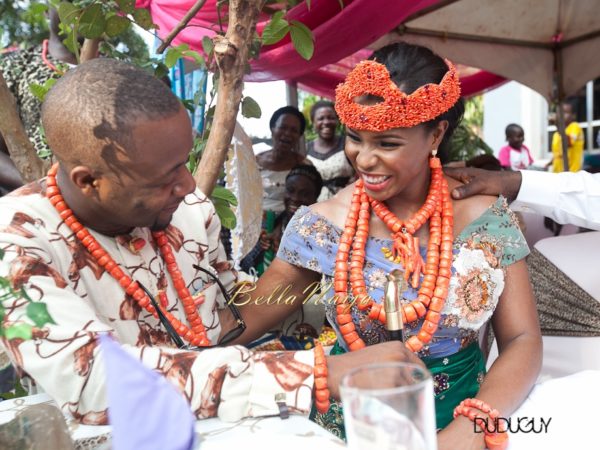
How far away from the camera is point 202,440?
0.98 meters

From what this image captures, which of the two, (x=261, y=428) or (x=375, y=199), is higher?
(x=375, y=199)

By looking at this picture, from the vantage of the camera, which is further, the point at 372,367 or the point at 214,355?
the point at 214,355

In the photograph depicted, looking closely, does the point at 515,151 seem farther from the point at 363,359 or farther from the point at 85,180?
the point at 85,180

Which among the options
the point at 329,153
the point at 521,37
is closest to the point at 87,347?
the point at 329,153

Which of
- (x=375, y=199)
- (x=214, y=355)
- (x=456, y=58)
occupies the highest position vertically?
(x=456, y=58)

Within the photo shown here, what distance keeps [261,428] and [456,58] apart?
4.75m

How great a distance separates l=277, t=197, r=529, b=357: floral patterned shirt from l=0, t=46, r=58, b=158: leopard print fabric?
136 cm

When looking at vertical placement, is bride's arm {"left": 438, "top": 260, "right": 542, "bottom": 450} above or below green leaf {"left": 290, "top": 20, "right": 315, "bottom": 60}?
below

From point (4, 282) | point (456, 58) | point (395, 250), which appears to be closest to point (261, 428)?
point (4, 282)

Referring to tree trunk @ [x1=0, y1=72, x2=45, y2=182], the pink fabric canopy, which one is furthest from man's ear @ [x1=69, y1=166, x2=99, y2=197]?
the pink fabric canopy

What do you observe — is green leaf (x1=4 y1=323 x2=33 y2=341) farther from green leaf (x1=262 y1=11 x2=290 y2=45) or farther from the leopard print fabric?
the leopard print fabric

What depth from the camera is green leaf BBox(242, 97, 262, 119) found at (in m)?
2.18

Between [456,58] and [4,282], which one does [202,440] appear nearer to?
[4,282]

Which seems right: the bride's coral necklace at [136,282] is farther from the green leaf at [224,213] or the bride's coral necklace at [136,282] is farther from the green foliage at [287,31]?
the green foliage at [287,31]
